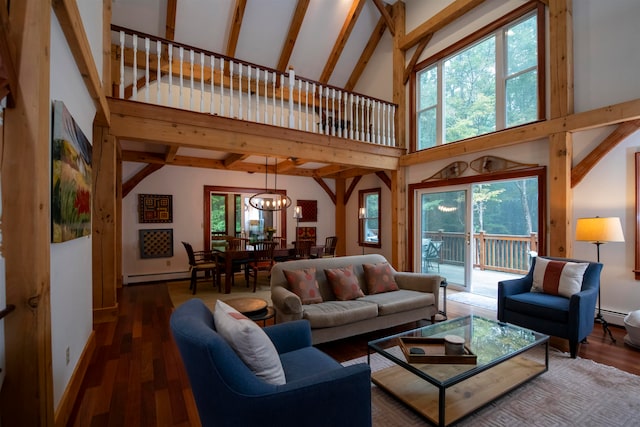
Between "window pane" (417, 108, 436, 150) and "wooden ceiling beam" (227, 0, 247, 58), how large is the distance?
3.86 m

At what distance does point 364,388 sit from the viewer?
57.8 inches

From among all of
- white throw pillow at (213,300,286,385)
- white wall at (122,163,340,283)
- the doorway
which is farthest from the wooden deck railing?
white throw pillow at (213,300,286,385)

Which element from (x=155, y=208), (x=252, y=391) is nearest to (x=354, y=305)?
(x=252, y=391)

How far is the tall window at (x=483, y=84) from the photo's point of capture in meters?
4.39

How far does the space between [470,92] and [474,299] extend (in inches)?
139

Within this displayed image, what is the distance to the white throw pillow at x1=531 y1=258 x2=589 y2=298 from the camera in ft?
10.3

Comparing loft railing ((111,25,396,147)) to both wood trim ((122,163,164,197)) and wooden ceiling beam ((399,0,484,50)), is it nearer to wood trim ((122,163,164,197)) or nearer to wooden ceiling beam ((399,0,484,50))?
wooden ceiling beam ((399,0,484,50))

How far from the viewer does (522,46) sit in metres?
4.50

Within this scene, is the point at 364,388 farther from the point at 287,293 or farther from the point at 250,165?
the point at 250,165

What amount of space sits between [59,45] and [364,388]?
270 centimetres

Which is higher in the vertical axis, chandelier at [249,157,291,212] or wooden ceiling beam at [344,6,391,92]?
wooden ceiling beam at [344,6,391,92]

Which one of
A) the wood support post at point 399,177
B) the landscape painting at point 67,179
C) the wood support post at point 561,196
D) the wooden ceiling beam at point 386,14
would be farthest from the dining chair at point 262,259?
the wooden ceiling beam at point 386,14

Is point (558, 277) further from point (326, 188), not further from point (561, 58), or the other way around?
point (326, 188)

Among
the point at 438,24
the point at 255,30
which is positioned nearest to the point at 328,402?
the point at 438,24
